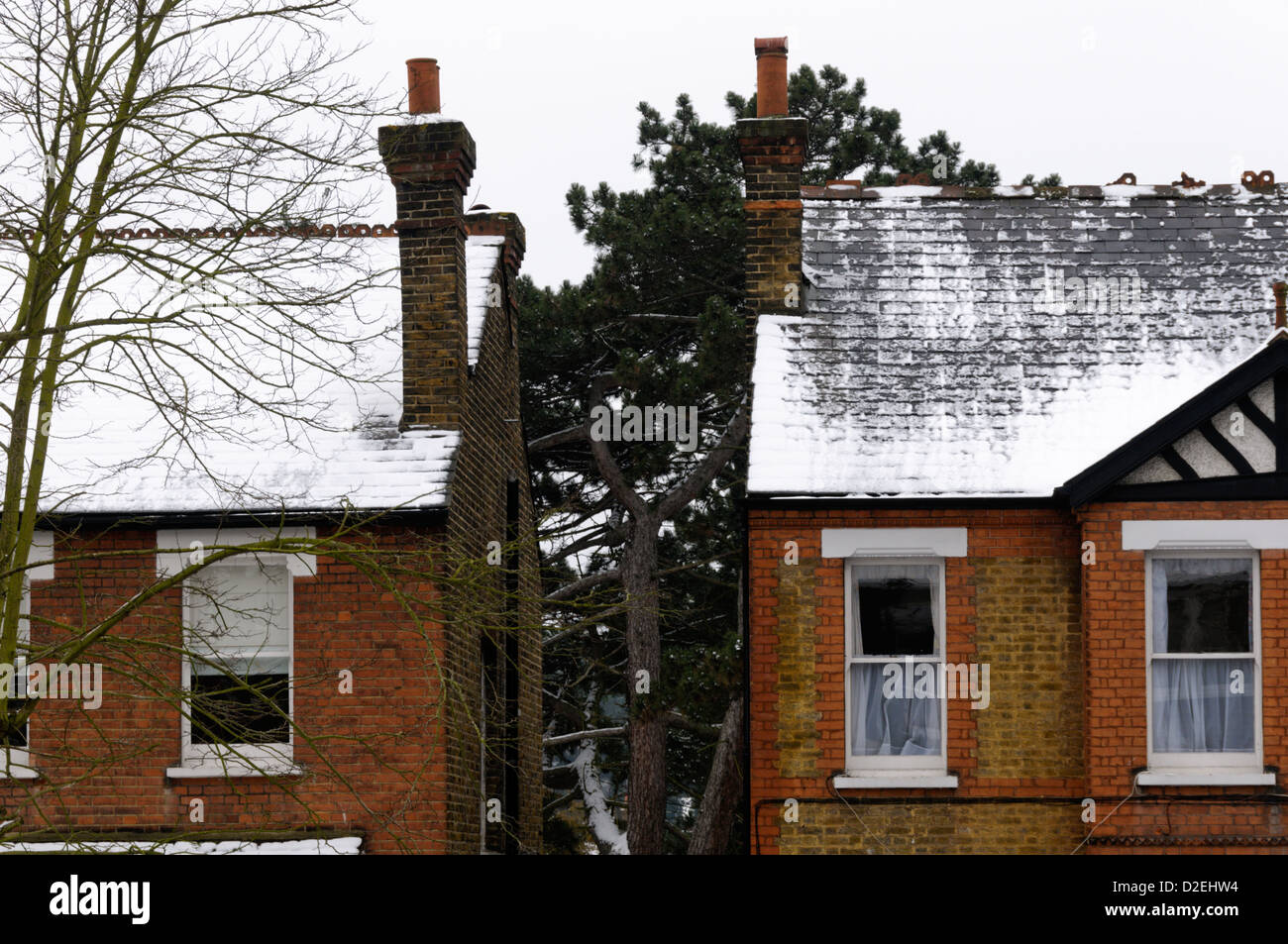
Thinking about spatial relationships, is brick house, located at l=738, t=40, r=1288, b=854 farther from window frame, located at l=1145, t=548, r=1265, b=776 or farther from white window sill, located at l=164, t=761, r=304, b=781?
white window sill, located at l=164, t=761, r=304, b=781

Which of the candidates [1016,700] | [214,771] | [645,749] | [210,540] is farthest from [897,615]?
[645,749]

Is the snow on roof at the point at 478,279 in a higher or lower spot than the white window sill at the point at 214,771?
higher

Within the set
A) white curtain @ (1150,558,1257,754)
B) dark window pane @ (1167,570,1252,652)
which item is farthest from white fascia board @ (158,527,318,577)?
dark window pane @ (1167,570,1252,652)

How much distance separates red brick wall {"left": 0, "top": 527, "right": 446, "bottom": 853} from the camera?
1505 cm

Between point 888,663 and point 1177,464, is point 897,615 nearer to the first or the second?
point 888,663

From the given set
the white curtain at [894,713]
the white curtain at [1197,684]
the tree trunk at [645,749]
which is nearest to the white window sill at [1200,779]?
the white curtain at [1197,684]

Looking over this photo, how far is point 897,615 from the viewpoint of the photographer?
49.4ft

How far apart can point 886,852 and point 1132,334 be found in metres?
5.80

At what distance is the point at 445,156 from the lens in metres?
17.1

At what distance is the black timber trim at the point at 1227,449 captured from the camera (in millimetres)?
14578

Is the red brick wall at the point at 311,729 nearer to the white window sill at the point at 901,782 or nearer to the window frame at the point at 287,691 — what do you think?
the window frame at the point at 287,691

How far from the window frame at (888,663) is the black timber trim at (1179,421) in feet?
5.02
